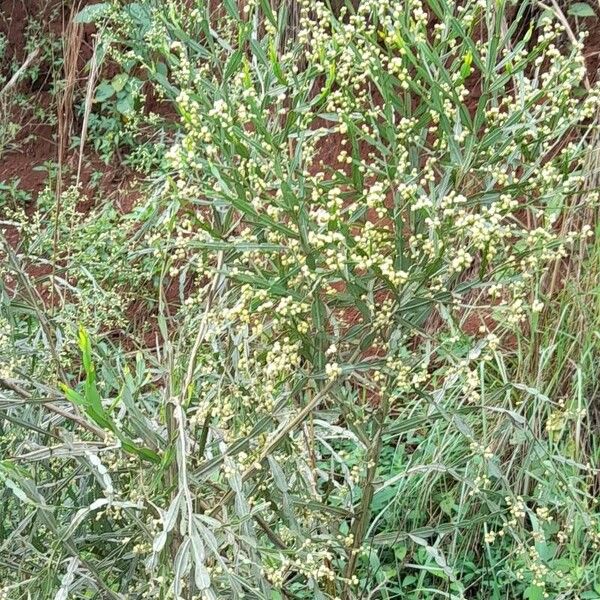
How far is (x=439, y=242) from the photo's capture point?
1.26 m

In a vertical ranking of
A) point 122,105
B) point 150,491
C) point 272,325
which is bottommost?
point 122,105

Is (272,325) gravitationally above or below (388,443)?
above

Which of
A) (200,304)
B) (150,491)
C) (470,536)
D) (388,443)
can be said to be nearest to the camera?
(150,491)

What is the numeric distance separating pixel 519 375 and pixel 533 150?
1.43 metres

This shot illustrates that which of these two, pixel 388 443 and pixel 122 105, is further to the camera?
pixel 122 105

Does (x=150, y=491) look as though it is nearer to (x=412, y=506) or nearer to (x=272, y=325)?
(x=272, y=325)

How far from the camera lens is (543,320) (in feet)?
8.89

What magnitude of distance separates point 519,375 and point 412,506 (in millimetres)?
508

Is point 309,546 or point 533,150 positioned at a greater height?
point 533,150

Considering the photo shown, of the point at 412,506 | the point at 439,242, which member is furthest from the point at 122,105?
the point at 439,242

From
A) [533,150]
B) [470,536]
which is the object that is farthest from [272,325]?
[470,536]

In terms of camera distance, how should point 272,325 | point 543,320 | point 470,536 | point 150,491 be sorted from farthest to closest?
point 543,320 < point 470,536 < point 272,325 < point 150,491

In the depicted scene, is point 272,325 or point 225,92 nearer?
point 225,92

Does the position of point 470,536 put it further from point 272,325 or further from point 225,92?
point 225,92
